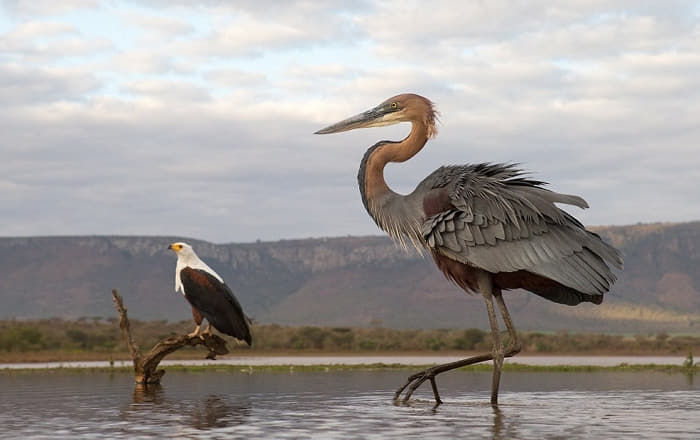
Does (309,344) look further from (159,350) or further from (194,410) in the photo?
(194,410)

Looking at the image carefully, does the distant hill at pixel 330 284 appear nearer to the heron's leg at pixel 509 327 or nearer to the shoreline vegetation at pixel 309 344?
the shoreline vegetation at pixel 309 344

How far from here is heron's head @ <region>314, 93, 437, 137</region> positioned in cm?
1308

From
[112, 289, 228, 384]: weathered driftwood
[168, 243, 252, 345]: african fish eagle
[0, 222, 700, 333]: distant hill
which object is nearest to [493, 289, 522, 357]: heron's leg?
[168, 243, 252, 345]: african fish eagle

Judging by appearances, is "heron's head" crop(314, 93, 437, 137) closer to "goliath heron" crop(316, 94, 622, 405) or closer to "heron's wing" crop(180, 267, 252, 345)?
"goliath heron" crop(316, 94, 622, 405)

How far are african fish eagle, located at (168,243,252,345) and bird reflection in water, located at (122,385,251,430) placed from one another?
2.31 meters

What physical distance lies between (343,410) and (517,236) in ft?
9.55

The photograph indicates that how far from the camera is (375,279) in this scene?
355ft

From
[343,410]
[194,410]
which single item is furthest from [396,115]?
[194,410]

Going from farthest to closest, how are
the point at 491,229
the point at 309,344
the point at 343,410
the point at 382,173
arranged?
the point at 309,344 < the point at 382,173 < the point at 343,410 < the point at 491,229

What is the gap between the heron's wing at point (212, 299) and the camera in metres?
17.7

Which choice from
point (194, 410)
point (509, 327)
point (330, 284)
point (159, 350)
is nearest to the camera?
point (194, 410)

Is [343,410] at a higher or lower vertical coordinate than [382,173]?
lower

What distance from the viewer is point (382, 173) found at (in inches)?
509

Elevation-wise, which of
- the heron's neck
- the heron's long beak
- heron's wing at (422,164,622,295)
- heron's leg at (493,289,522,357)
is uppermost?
the heron's long beak
